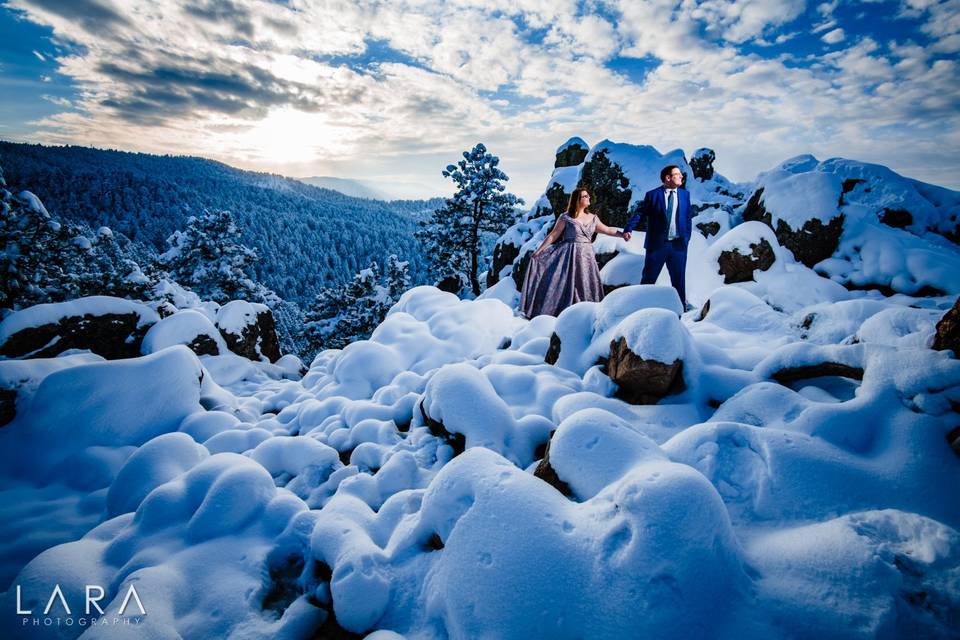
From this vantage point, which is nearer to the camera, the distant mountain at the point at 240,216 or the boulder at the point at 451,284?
the boulder at the point at 451,284

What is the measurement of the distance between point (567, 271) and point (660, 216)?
158 cm

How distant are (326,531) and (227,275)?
21.3m

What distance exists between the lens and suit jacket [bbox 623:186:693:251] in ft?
17.9

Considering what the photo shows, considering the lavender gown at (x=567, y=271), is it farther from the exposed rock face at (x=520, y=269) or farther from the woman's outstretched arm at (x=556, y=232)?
the exposed rock face at (x=520, y=269)

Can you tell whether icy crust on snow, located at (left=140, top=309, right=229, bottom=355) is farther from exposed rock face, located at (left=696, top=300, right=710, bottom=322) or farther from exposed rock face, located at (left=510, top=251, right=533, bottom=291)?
exposed rock face, located at (left=510, top=251, right=533, bottom=291)

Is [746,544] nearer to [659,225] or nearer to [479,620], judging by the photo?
[479,620]

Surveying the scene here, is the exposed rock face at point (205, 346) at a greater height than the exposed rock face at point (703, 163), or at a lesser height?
lesser

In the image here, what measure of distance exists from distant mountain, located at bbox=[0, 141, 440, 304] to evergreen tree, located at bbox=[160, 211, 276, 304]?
39177 mm

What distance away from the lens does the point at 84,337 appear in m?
5.47

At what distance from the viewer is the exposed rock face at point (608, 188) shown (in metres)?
13.0

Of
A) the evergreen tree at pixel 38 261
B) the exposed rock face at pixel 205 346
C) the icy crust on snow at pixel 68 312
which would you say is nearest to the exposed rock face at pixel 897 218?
the exposed rock face at pixel 205 346

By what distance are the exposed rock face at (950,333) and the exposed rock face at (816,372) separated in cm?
39

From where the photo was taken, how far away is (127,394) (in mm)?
3926

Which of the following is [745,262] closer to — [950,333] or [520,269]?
[950,333]
